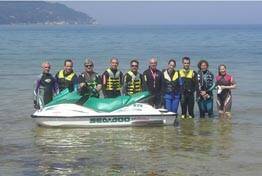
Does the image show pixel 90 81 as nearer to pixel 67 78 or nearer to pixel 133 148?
pixel 67 78

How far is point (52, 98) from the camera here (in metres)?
12.6

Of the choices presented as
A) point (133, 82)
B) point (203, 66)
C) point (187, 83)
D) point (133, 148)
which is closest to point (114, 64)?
point (133, 82)

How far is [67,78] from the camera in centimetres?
1252

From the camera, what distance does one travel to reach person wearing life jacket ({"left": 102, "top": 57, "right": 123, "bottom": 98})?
40.9ft

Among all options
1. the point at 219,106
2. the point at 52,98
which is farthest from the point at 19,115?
the point at 219,106

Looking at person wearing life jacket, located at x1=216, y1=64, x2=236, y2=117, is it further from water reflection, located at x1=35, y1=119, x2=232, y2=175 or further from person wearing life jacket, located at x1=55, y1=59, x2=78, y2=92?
person wearing life jacket, located at x1=55, y1=59, x2=78, y2=92

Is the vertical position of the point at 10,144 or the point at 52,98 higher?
the point at 52,98

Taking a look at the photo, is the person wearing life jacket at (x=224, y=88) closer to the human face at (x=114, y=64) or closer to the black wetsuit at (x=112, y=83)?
the black wetsuit at (x=112, y=83)

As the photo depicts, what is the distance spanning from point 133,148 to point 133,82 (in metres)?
2.34

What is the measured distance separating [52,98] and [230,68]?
19965 mm

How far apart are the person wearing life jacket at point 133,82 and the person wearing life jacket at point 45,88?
5.03ft

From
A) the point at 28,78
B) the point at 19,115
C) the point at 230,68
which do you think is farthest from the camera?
the point at 230,68

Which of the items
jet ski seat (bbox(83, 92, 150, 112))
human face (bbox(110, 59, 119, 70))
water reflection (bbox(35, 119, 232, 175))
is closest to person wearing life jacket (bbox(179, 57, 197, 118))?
water reflection (bbox(35, 119, 232, 175))

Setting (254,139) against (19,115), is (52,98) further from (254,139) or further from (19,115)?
(254,139)
